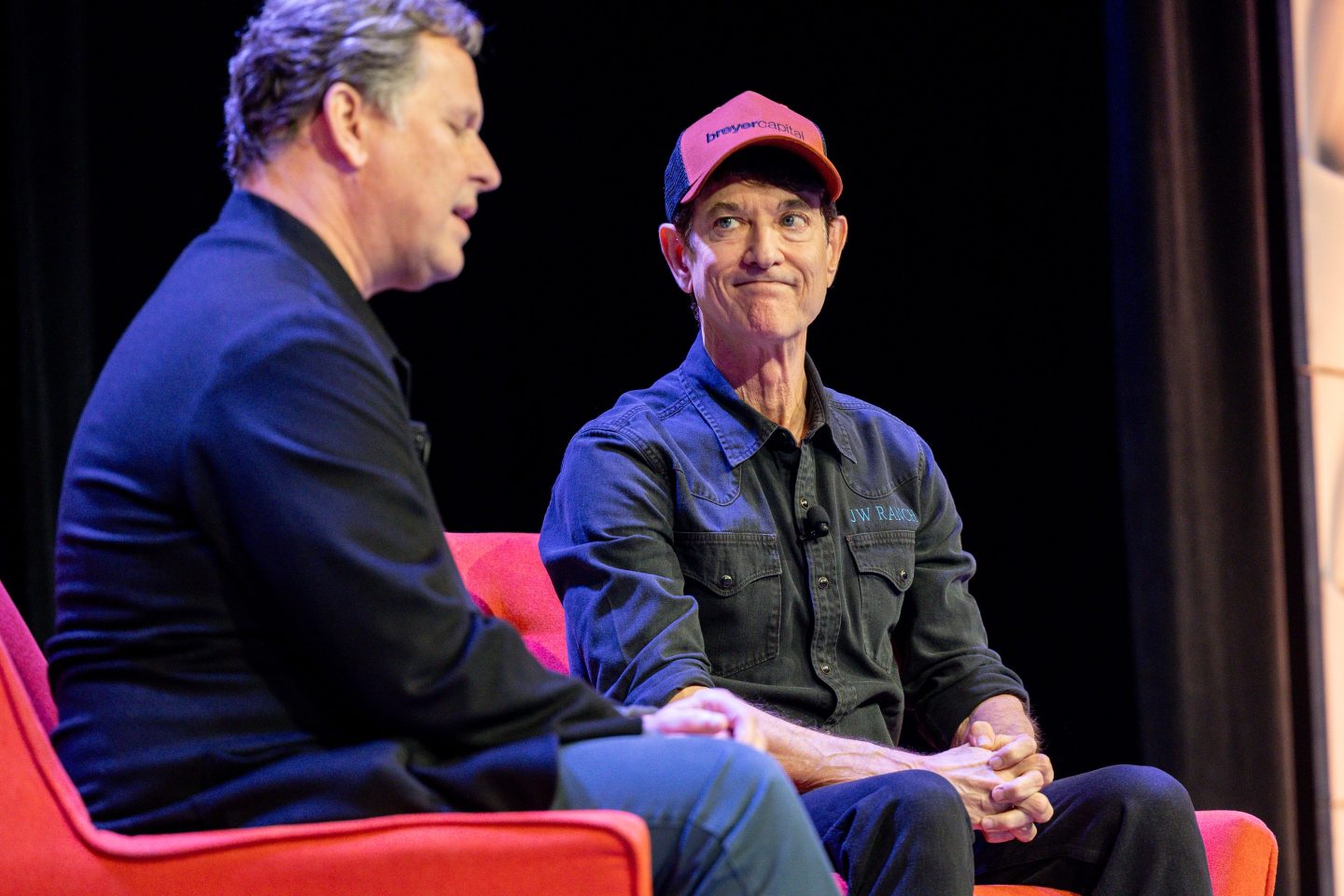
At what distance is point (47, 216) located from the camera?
264 cm

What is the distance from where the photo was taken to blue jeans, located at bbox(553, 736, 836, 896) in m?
1.21

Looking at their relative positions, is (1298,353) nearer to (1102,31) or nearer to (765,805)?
(1102,31)

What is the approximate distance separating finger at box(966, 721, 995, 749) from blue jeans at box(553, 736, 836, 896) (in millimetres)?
754

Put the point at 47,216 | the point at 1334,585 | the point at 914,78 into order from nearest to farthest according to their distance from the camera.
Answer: the point at 47,216 → the point at 1334,585 → the point at 914,78

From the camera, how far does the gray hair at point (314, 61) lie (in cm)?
143

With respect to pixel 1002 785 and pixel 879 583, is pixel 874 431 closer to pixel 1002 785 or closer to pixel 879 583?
pixel 879 583

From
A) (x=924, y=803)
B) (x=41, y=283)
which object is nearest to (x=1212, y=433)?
(x=924, y=803)

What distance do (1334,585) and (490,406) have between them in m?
1.83

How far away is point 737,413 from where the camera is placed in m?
2.16

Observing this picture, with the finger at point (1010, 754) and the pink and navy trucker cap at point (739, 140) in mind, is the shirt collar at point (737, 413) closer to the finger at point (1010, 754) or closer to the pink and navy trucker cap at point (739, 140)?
the pink and navy trucker cap at point (739, 140)

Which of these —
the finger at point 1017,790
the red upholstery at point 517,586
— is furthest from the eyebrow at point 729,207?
the finger at point 1017,790

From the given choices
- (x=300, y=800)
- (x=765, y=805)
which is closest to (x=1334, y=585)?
(x=765, y=805)

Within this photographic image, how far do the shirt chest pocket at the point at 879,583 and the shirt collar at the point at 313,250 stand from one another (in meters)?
0.88

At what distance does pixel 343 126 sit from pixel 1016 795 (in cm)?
110
